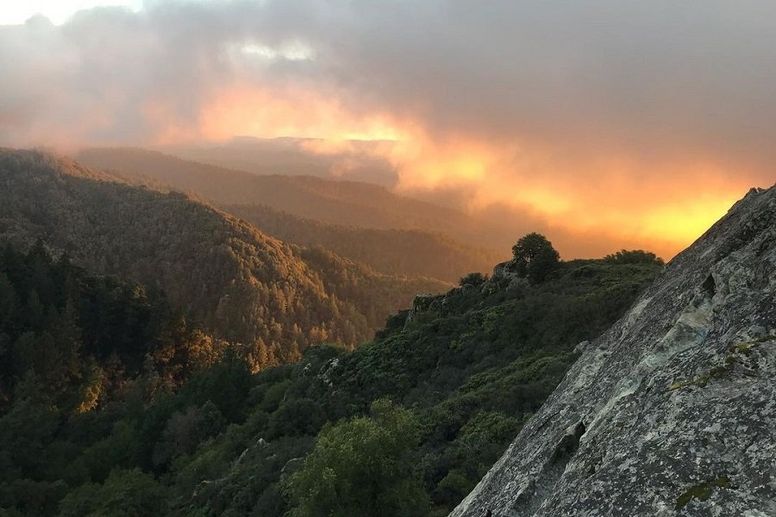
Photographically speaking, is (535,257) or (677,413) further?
(535,257)

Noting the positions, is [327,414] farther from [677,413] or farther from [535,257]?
[677,413]

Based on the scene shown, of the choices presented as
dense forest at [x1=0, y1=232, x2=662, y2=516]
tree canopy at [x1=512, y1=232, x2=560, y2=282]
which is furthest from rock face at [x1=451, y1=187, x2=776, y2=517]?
tree canopy at [x1=512, y1=232, x2=560, y2=282]

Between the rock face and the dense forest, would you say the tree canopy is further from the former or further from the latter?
the rock face

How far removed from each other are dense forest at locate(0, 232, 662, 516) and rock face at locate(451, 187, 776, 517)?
901 centimetres

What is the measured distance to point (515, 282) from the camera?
65.0 m

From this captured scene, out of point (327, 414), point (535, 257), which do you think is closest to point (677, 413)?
point (327, 414)

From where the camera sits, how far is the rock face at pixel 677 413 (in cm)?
630

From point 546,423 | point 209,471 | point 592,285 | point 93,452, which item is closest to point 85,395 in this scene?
point 93,452

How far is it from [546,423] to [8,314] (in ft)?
356

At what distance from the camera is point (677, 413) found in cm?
729

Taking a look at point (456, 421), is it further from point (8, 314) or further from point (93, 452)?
point (8, 314)

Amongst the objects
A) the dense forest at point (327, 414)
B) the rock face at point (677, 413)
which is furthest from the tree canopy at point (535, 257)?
the rock face at point (677, 413)

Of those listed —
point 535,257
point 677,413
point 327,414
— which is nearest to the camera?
point 677,413

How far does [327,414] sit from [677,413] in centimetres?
4346
